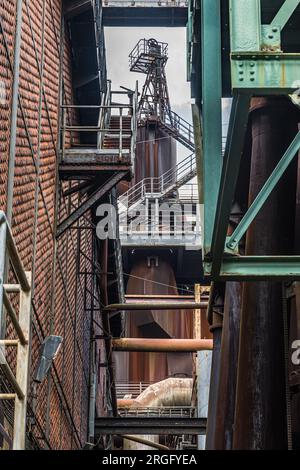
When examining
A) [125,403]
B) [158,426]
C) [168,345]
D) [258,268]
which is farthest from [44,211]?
[125,403]

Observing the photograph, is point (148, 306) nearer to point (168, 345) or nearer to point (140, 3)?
point (168, 345)

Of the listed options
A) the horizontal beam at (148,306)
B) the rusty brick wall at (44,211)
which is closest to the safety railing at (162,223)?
the horizontal beam at (148,306)

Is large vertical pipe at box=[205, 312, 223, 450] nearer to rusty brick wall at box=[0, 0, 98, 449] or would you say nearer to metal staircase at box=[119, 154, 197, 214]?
rusty brick wall at box=[0, 0, 98, 449]

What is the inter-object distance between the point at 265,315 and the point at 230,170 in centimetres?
267


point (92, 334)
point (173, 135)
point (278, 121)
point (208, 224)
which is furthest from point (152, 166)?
point (208, 224)

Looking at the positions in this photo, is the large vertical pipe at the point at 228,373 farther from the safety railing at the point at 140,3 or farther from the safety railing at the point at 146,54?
the safety railing at the point at 146,54

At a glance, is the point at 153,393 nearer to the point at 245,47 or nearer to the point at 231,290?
the point at 231,290

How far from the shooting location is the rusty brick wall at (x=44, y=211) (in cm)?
945

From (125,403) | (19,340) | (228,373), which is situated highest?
(125,403)

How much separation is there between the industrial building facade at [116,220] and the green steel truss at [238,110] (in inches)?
0.5

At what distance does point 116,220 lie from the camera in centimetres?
1752

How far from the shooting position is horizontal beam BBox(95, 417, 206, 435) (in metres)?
18.4

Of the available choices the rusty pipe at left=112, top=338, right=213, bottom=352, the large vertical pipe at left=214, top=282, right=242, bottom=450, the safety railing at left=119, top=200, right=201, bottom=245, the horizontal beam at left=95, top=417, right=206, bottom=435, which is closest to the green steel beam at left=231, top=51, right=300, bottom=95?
the large vertical pipe at left=214, top=282, right=242, bottom=450

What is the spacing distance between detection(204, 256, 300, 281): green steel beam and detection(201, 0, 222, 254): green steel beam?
220 millimetres
